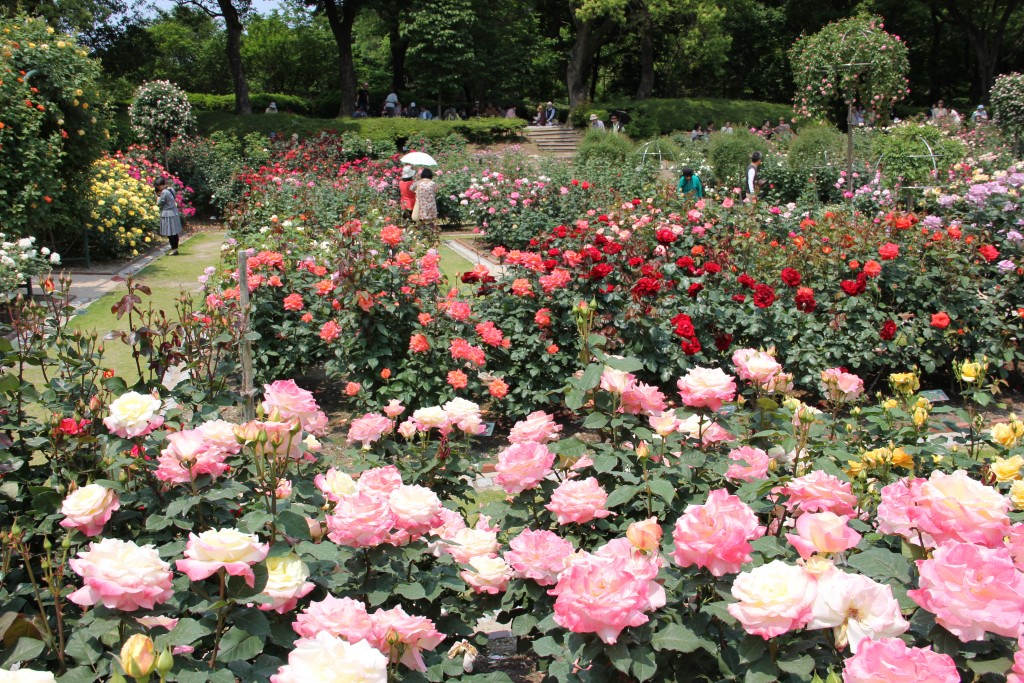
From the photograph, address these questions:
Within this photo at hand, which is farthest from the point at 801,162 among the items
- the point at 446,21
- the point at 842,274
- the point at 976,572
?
the point at 446,21

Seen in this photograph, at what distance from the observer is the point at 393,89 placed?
34375mm

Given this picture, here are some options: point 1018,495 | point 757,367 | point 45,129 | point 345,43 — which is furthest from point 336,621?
point 345,43

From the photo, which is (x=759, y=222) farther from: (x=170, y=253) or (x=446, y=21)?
(x=446, y=21)

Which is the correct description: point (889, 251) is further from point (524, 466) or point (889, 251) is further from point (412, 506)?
point (412, 506)

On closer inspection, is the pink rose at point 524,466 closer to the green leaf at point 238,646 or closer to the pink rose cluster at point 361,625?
the pink rose cluster at point 361,625

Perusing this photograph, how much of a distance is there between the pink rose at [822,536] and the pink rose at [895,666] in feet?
0.81

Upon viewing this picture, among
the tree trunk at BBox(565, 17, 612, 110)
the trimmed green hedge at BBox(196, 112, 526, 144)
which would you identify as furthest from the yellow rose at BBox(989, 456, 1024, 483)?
the tree trunk at BBox(565, 17, 612, 110)

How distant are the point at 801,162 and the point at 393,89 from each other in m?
22.2

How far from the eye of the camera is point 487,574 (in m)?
1.80

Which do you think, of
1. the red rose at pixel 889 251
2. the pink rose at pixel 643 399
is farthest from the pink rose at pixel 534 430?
the red rose at pixel 889 251

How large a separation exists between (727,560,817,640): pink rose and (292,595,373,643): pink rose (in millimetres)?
611

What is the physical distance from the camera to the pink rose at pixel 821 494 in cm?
170

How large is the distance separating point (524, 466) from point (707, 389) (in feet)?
1.54

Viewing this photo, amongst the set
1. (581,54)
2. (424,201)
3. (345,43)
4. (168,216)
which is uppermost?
(345,43)
